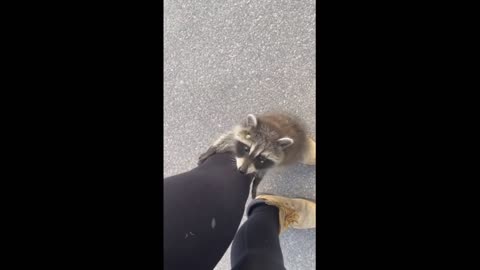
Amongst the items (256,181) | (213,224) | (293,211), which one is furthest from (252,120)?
(213,224)

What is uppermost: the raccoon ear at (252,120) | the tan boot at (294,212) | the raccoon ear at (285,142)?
the raccoon ear at (252,120)

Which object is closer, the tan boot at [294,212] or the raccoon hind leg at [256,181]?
the tan boot at [294,212]

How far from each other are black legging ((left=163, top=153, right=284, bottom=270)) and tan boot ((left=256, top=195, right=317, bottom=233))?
0.11 feet

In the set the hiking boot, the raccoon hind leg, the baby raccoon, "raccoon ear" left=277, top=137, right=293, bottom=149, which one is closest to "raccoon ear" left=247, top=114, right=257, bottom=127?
the baby raccoon

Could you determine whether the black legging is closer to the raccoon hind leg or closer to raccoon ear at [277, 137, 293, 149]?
the raccoon hind leg

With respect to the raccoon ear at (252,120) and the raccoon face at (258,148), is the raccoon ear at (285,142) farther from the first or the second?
the raccoon ear at (252,120)

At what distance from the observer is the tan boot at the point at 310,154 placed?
5.41 ft

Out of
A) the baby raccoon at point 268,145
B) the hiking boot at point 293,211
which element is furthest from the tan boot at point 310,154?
the hiking boot at point 293,211

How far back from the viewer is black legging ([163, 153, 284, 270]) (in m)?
1.12

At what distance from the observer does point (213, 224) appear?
1.26 m

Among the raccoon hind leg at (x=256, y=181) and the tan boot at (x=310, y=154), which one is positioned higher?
the tan boot at (x=310, y=154)

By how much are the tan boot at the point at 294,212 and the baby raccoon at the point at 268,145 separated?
15 centimetres

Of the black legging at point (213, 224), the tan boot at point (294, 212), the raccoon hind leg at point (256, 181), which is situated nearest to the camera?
the black legging at point (213, 224)
